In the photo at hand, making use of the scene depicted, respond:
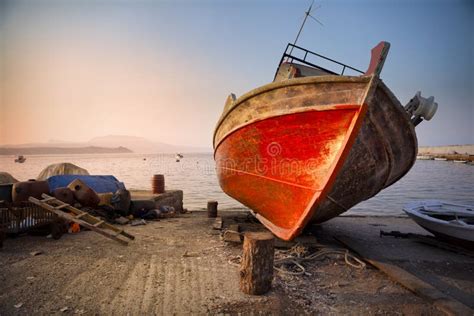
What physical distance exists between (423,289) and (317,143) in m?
2.57

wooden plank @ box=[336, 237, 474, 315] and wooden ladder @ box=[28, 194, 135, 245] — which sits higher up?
wooden ladder @ box=[28, 194, 135, 245]

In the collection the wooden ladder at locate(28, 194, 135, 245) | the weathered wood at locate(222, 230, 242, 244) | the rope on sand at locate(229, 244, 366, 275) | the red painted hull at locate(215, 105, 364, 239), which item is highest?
the red painted hull at locate(215, 105, 364, 239)

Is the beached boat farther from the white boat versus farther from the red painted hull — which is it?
the white boat

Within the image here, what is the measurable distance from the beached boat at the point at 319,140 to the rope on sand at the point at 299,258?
1.37 feet

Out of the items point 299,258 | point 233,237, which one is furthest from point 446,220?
point 233,237

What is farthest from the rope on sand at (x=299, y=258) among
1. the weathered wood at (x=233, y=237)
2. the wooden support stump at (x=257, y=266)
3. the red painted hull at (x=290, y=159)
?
the wooden support stump at (x=257, y=266)

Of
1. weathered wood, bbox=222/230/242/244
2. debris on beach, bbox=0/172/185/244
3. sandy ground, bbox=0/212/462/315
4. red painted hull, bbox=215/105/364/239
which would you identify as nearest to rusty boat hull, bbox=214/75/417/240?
red painted hull, bbox=215/105/364/239

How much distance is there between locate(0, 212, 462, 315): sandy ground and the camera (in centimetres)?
345

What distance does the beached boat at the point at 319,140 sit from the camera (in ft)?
14.9

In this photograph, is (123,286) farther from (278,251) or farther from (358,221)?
(358,221)

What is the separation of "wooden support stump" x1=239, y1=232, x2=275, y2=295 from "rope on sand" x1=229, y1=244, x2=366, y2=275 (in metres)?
0.97

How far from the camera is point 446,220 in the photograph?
7453 mm

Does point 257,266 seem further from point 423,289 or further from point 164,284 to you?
point 423,289

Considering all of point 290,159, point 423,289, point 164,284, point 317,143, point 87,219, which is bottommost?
point 164,284
